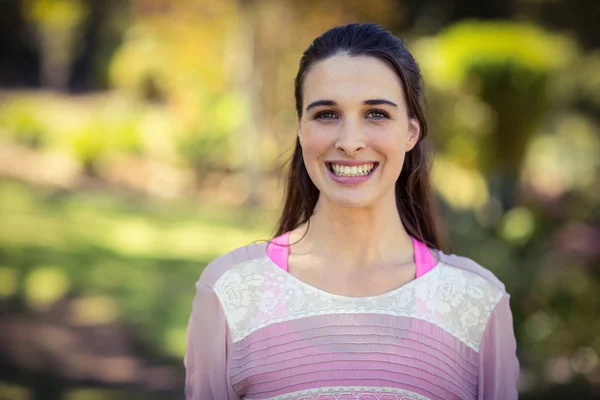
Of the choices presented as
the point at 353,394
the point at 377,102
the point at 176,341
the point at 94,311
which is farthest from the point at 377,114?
the point at 94,311

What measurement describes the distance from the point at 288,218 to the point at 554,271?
269 centimetres

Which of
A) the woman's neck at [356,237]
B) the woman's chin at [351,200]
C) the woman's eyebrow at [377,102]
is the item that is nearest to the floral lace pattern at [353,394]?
the woman's neck at [356,237]

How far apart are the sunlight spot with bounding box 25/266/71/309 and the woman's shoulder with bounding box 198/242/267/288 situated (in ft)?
12.6

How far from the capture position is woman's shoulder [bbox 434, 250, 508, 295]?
1810 millimetres

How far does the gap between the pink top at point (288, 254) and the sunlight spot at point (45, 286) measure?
385 centimetres

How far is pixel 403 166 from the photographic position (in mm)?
1965

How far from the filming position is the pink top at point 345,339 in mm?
→ 1679

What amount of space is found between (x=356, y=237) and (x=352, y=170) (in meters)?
0.18

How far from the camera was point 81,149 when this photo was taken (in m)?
9.95

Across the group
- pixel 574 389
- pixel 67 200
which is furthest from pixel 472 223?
pixel 67 200

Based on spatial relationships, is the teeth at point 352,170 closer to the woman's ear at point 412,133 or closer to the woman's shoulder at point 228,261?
the woman's ear at point 412,133

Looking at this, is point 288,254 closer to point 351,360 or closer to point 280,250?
point 280,250

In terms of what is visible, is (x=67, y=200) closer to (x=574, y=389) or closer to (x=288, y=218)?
(x=574, y=389)

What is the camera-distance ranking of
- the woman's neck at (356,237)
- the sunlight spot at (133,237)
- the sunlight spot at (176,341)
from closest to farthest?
the woman's neck at (356,237) < the sunlight spot at (176,341) < the sunlight spot at (133,237)
